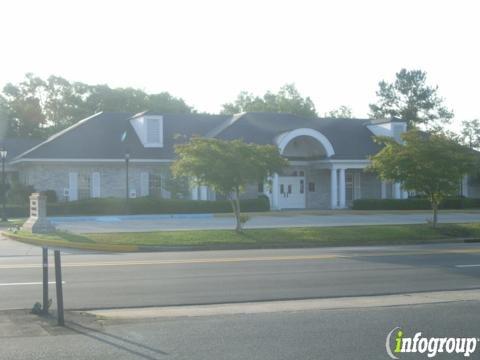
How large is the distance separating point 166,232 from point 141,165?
51.3 ft

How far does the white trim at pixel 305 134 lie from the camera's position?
4047 centimetres

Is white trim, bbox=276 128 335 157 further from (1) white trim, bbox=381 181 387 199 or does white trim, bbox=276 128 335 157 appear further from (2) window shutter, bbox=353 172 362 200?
(1) white trim, bbox=381 181 387 199

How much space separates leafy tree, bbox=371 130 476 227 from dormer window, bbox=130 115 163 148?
688 inches

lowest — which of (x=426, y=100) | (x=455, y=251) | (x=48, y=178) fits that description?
(x=455, y=251)

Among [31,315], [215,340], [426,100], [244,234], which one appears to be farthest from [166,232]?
[426,100]

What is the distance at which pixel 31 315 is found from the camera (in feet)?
31.4

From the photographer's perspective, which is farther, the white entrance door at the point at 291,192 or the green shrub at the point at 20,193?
the white entrance door at the point at 291,192

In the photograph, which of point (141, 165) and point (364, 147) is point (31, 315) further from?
point (364, 147)

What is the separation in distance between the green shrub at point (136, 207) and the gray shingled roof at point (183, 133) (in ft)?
13.3

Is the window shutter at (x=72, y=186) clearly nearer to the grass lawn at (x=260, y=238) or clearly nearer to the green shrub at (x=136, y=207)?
the green shrub at (x=136, y=207)

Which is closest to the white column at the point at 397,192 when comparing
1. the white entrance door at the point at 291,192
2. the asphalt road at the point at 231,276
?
the white entrance door at the point at 291,192

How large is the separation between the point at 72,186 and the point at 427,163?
68.4ft

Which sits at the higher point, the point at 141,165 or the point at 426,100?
the point at 426,100

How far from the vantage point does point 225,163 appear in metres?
23.2
